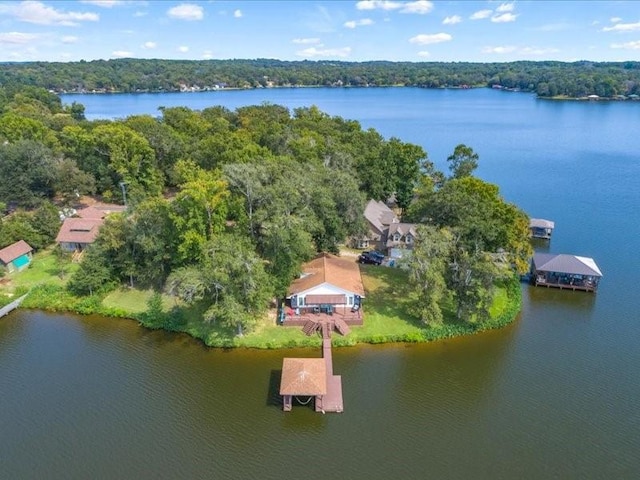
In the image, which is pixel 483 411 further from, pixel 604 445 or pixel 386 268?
pixel 386 268

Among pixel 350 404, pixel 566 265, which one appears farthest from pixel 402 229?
pixel 350 404

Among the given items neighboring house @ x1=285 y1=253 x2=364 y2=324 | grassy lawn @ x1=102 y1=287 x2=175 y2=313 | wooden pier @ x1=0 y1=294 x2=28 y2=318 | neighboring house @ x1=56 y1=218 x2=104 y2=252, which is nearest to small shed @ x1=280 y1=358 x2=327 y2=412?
neighboring house @ x1=285 y1=253 x2=364 y2=324

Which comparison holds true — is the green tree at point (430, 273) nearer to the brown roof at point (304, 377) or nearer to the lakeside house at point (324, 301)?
the lakeside house at point (324, 301)

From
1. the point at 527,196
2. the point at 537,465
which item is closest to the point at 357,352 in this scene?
the point at 537,465

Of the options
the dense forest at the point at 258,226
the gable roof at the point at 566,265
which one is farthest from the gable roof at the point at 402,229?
the gable roof at the point at 566,265

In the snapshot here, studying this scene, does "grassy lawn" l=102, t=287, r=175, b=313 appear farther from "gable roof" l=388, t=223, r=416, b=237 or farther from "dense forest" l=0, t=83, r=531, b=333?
"gable roof" l=388, t=223, r=416, b=237
